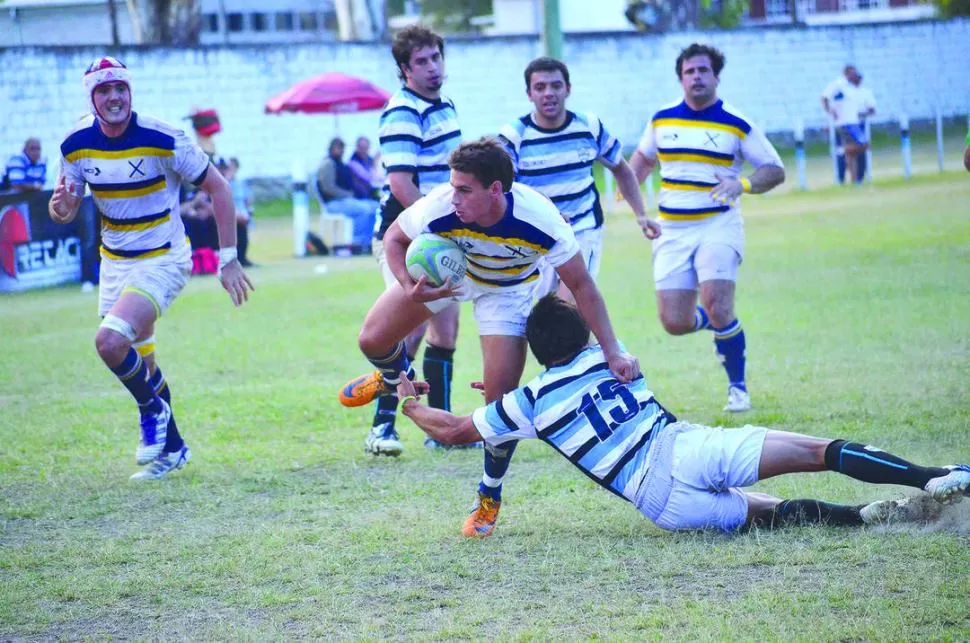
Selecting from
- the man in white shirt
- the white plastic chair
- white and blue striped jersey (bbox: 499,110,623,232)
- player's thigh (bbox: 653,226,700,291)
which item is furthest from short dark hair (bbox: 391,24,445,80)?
the man in white shirt

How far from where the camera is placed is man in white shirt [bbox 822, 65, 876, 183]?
26.5 metres

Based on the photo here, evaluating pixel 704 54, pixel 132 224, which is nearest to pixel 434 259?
pixel 132 224

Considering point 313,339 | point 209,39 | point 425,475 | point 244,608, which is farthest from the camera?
point 209,39

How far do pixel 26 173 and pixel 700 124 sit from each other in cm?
1362

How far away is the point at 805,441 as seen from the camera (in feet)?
18.2

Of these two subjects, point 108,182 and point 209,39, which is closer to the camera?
point 108,182

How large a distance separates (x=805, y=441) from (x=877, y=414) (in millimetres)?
2752

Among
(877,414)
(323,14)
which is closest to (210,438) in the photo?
(877,414)

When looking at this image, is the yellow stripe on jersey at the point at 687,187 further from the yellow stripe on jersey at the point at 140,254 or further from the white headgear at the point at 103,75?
the white headgear at the point at 103,75

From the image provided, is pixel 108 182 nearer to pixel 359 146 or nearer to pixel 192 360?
pixel 192 360

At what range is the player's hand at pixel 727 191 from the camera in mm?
8477

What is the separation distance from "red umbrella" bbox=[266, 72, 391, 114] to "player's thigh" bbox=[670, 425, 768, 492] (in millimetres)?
19559

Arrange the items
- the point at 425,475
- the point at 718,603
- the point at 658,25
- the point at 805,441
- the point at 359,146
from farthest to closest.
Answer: the point at 658,25
the point at 359,146
the point at 425,475
the point at 805,441
the point at 718,603

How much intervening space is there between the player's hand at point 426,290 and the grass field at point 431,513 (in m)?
1.11
